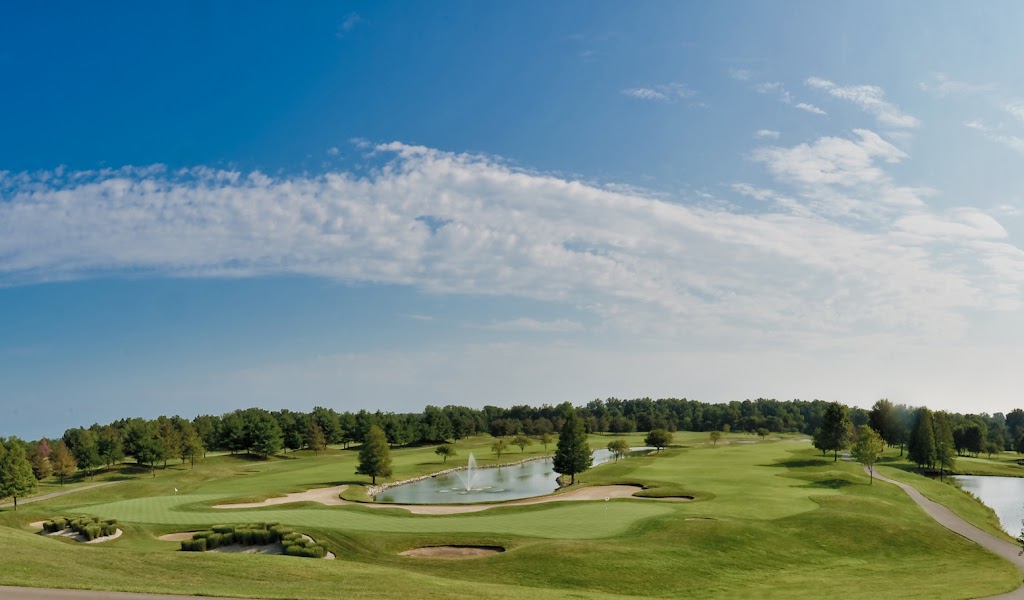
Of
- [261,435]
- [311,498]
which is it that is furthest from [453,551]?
[261,435]

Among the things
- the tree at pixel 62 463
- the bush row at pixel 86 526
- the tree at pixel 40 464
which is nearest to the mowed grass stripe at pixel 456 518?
the bush row at pixel 86 526

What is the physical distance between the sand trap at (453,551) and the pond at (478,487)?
22223 millimetres

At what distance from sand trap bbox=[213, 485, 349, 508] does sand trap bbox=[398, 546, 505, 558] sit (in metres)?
22.1

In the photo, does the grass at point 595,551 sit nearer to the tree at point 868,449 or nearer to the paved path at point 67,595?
the paved path at point 67,595

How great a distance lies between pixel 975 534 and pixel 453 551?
3565cm

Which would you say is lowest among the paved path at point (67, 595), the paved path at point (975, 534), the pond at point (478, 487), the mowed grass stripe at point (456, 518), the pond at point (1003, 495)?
the pond at point (1003, 495)

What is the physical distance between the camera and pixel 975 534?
43.6 m

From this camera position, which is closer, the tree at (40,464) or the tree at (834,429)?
the tree at (834,429)

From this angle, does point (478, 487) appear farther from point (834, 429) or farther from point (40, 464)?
point (40, 464)

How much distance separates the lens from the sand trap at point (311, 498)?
189 ft

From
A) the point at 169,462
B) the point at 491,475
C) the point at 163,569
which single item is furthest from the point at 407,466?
the point at 163,569

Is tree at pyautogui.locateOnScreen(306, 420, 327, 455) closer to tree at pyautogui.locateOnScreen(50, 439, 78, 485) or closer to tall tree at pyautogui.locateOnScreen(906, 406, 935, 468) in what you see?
tree at pyautogui.locateOnScreen(50, 439, 78, 485)

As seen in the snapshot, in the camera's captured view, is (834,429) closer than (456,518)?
No

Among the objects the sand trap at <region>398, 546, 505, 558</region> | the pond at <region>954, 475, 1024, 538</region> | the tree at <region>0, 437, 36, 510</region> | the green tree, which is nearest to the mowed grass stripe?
the sand trap at <region>398, 546, 505, 558</region>
